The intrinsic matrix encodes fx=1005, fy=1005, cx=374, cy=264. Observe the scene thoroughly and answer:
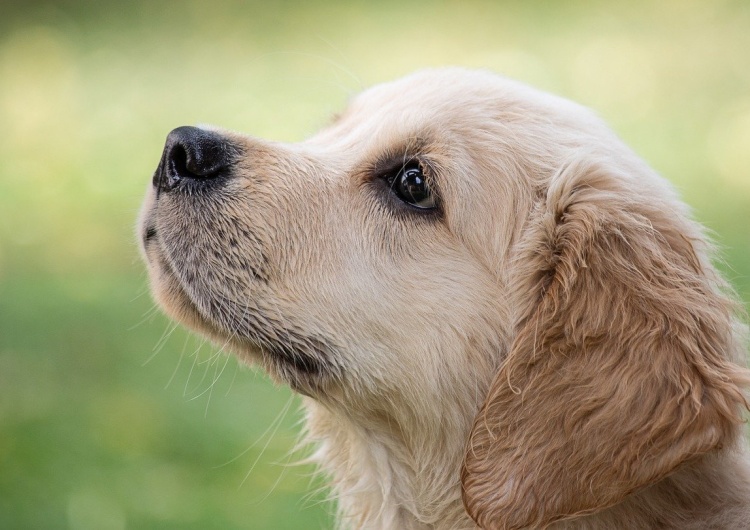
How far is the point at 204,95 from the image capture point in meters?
11.0

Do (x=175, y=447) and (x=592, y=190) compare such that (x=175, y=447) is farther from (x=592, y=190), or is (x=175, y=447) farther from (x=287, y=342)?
(x=592, y=190)

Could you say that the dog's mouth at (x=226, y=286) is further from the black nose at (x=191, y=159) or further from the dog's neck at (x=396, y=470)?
the dog's neck at (x=396, y=470)

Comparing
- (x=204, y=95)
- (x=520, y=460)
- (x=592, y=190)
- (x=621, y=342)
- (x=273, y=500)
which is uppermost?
(x=592, y=190)

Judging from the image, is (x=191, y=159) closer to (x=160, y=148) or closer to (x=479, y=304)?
(x=479, y=304)

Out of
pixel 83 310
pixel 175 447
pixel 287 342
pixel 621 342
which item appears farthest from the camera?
pixel 83 310

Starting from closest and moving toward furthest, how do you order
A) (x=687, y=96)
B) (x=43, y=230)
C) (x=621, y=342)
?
(x=621, y=342) → (x=43, y=230) → (x=687, y=96)

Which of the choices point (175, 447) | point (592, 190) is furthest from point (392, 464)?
point (175, 447)

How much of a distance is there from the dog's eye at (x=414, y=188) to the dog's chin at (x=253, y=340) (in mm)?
566

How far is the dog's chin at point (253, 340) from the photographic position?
10.4 feet

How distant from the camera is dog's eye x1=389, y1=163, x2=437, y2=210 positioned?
3.30 m

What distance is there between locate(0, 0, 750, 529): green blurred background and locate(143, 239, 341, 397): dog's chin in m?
0.38

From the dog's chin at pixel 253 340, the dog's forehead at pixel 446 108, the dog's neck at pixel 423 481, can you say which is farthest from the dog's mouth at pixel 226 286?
the dog's forehead at pixel 446 108

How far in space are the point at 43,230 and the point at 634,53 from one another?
282 inches

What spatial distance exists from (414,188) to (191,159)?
29.0 inches
